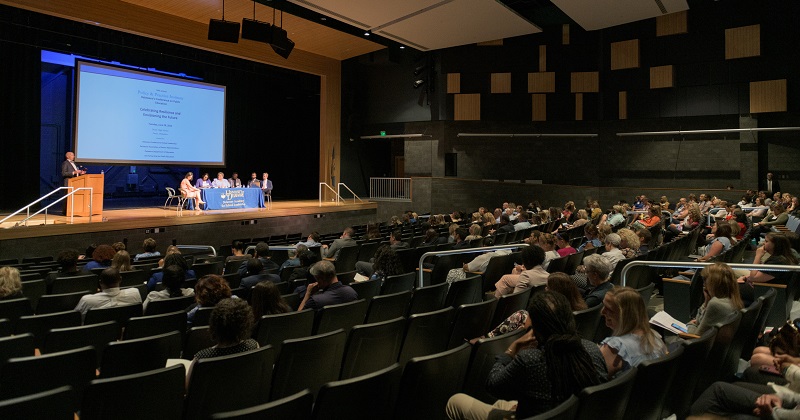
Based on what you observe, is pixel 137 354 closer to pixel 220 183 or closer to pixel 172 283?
pixel 172 283

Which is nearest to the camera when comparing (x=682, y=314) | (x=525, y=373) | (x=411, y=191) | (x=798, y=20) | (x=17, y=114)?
(x=525, y=373)

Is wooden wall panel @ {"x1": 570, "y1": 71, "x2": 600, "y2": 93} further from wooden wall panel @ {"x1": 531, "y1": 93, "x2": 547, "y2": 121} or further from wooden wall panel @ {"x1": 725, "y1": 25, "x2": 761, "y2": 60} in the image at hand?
wooden wall panel @ {"x1": 725, "y1": 25, "x2": 761, "y2": 60}

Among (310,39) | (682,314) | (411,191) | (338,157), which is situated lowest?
(682,314)

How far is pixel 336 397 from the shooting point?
2.04 m

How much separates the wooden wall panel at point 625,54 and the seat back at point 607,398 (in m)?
17.0

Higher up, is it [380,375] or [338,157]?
[338,157]

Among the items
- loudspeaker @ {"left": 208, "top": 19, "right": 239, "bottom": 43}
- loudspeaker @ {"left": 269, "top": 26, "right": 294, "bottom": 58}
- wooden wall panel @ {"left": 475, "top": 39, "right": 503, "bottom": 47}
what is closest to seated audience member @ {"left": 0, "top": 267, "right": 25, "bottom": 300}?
loudspeaker @ {"left": 208, "top": 19, "right": 239, "bottom": 43}

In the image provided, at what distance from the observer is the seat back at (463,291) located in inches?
184

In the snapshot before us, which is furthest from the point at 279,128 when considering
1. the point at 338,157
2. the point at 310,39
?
the point at 310,39

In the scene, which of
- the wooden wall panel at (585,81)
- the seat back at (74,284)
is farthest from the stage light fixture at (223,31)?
the wooden wall panel at (585,81)

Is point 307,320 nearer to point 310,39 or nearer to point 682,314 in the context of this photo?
point 682,314

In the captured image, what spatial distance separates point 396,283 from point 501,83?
14.2 meters

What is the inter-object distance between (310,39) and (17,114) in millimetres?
7542

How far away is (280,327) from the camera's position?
3.46 meters
